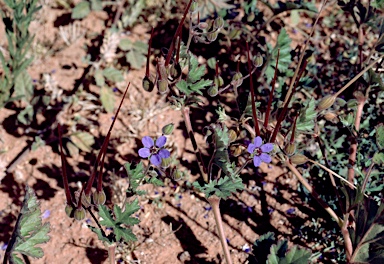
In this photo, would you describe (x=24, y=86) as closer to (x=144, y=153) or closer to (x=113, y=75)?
(x=113, y=75)

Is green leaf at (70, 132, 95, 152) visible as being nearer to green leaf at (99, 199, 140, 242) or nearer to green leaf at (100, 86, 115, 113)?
green leaf at (100, 86, 115, 113)

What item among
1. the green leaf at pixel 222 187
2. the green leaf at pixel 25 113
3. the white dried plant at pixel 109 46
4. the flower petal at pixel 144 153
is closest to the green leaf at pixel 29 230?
the flower petal at pixel 144 153

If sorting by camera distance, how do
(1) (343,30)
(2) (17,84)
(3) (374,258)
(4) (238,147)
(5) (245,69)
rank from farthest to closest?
1. (1) (343,30)
2. (5) (245,69)
3. (2) (17,84)
4. (4) (238,147)
5. (3) (374,258)

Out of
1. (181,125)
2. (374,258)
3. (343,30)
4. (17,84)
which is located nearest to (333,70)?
(343,30)

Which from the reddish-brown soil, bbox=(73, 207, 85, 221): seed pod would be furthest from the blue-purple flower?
the reddish-brown soil

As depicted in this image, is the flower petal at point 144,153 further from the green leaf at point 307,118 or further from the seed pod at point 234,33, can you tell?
the seed pod at point 234,33

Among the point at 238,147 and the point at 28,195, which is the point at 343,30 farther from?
the point at 28,195
